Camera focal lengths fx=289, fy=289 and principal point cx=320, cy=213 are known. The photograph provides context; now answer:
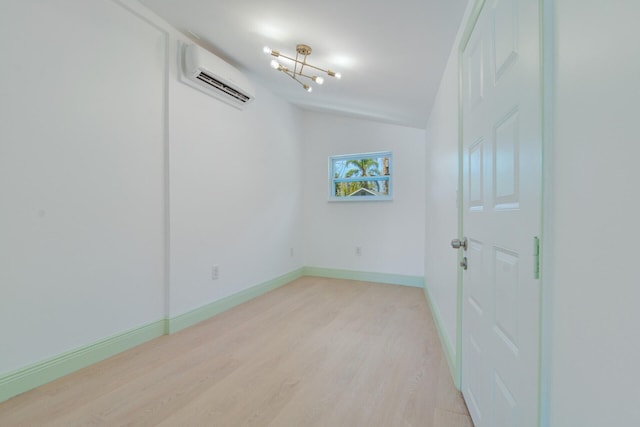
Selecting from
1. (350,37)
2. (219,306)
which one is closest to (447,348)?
(219,306)

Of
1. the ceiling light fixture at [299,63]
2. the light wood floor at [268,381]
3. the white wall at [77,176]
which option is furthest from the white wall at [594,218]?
the white wall at [77,176]

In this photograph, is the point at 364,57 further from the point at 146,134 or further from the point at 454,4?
the point at 146,134

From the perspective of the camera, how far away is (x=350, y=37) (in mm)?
1997

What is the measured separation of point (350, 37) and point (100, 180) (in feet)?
6.56

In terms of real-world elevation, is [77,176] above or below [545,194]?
above

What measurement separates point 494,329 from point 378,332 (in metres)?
1.57

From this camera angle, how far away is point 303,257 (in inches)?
184

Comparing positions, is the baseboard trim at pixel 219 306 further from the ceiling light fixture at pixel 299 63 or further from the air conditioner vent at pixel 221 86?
the ceiling light fixture at pixel 299 63

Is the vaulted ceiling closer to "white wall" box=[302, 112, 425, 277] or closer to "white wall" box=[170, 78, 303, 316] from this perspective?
"white wall" box=[170, 78, 303, 316]

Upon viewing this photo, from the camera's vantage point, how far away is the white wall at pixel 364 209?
13.2 ft

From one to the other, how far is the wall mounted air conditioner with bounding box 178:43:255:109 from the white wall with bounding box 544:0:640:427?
2.58 metres

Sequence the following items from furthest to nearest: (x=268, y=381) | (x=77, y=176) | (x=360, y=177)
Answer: (x=360, y=177)
(x=77, y=176)
(x=268, y=381)

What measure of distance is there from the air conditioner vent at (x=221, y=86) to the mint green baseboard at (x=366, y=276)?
2693 mm

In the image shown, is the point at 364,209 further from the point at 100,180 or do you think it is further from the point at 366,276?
the point at 100,180
